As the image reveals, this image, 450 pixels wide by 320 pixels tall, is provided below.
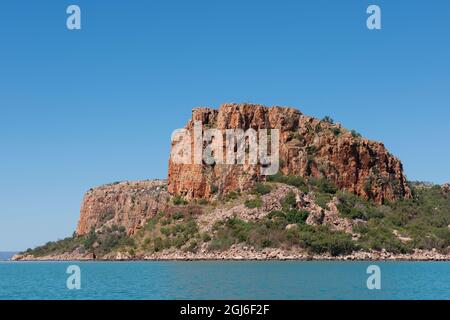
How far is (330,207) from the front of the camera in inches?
6462

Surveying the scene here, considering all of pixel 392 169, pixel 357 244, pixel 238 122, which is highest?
pixel 238 122

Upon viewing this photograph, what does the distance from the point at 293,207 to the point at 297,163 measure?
15084mm

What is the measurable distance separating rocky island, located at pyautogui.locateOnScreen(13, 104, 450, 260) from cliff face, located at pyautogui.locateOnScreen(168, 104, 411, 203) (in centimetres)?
23

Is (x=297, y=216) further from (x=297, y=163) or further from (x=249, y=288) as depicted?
(x=249, y=288)

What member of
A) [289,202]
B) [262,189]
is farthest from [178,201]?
[289,202]

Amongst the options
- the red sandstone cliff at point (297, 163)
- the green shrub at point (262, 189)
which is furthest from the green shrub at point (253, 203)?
the red sandstone cliff at point (297, 163)

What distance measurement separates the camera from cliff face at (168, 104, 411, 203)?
173500 millimetres

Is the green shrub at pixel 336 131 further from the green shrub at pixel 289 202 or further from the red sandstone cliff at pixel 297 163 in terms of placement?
the green shrub at pixel 289 202

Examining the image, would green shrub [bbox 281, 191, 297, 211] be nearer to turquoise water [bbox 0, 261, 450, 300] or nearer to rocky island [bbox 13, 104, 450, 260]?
rocky island [bbox 13, 104, 450, 260]

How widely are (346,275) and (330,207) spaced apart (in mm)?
74438
